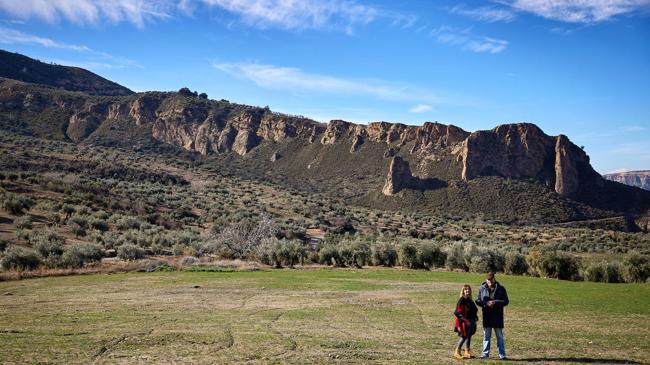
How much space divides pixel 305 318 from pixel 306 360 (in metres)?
6.44

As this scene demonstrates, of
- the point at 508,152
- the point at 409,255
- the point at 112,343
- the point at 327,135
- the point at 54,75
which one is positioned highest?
the point at 54,75

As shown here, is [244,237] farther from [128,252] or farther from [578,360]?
[578,360]

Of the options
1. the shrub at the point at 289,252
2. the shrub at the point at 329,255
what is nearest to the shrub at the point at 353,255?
the shrub at the point at 329,255

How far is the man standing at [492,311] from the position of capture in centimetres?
1184

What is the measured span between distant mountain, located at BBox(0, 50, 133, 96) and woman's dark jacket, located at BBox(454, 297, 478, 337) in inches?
6841

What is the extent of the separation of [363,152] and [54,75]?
122 m

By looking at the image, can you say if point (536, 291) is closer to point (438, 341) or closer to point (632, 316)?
point (632, 316)

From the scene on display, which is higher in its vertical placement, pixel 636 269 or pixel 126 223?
pixel 636 269

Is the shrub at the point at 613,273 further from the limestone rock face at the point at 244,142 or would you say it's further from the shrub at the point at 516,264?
the limestone rock face at the point at 244,142

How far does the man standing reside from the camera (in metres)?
11.8

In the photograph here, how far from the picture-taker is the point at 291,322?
16.6 meters

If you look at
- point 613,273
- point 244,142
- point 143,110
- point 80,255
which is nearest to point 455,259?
point 613,273


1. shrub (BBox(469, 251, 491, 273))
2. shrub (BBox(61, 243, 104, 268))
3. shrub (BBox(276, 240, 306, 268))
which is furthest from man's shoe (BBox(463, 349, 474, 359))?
shrub (BBox(276, 240, 306, 268))

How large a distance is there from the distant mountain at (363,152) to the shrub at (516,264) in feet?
171
